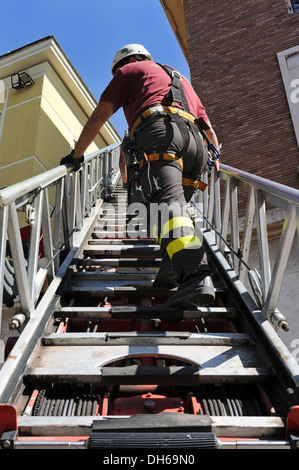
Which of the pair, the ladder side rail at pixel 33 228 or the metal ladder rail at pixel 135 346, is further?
the ladder side rail at pixel 33 228

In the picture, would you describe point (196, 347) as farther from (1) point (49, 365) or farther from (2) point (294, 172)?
(2) point (294, 172)

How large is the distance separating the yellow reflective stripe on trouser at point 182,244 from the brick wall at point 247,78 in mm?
4668

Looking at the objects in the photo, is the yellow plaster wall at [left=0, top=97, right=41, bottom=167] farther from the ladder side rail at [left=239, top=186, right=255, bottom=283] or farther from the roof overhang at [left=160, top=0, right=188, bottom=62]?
the roof overhang at [left=160, top=0, right=188, bottom=62]

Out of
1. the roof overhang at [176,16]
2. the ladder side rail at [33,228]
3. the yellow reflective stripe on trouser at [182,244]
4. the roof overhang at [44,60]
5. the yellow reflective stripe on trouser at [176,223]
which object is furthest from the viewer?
the roof overhang at [176,16]

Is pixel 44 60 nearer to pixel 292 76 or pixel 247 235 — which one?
pixel 292 76

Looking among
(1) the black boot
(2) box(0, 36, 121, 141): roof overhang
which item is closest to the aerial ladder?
(1) the black boot

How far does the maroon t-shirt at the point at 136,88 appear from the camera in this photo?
2834 millimetres

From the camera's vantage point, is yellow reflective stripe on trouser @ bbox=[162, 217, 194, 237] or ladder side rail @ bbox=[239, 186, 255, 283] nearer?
yellow reflective stripe on trouser @ bbox=[162, 217, 194, 237]

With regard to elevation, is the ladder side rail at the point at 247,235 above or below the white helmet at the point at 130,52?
below

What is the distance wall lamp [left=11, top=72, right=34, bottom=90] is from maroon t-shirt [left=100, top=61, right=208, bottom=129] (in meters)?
5.24

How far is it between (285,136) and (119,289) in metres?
5.30

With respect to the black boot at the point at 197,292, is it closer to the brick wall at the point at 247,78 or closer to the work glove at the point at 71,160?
the work glove at the point at 71,160

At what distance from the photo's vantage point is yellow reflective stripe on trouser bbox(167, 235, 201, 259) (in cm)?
220

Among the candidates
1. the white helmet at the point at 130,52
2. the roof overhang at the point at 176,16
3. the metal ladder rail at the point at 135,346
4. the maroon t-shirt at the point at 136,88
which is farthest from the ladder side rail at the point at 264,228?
the roof overhang at the point at 176,16
